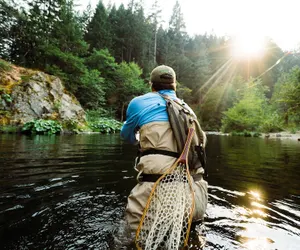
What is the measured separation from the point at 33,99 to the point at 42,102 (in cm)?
74

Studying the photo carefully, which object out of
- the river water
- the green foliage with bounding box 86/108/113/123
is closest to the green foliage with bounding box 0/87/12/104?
the green foliage with bounding box 86/108/113/123

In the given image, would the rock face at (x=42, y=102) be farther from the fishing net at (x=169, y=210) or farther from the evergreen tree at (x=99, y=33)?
the evergreen tree at (x=99, y=33)

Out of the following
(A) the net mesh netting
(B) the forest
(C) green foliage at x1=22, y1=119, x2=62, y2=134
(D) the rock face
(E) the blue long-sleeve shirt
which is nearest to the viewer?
(A) the net mesh netting

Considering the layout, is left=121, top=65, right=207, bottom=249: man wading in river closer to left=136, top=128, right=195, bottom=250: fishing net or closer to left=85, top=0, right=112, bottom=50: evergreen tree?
left=136, top=128, right=195, bottom=250: fishing net

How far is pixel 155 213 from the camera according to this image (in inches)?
67.9

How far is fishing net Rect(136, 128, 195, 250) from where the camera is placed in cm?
164

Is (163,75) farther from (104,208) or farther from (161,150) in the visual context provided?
(104,208)

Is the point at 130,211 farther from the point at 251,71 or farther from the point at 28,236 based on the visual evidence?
the point at 251,71

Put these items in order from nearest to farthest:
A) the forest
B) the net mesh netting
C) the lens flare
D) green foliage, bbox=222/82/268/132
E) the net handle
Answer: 1. the net mesh netting
2. the net handle
3. the forest
4. green foliage, bbox=222/82/268/132
5. the lens flare

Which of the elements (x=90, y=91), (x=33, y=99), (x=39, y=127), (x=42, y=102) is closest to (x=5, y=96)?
(x=33, y=99)

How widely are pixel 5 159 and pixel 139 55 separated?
4024 centimetres

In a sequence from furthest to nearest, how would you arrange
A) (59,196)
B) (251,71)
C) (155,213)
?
1. (251,71)
2. (59,196)
3. (155,213)

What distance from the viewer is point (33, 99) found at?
55.7 feet

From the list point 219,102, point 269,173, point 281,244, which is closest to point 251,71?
point 219,102
